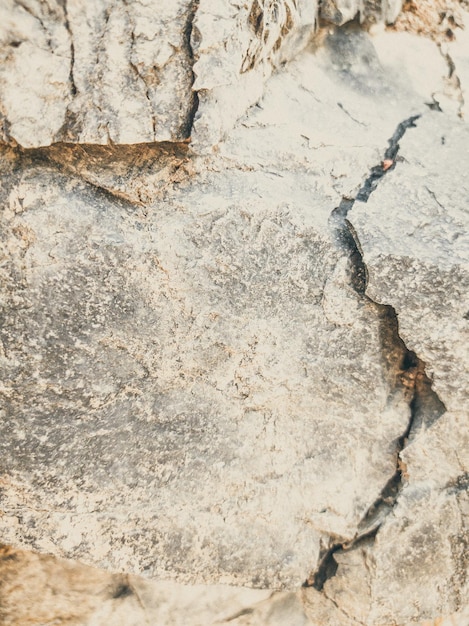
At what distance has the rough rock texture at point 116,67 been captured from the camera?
1.08 metres

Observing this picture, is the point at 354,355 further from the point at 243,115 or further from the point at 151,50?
the point at 151,50

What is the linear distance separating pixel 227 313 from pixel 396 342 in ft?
1.60

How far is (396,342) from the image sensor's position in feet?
4.62

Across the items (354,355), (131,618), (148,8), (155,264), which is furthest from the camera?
(131,618)

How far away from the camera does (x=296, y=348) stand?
1.36m

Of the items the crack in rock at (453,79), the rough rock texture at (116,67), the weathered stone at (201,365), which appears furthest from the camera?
the crack in rock at (453,79)

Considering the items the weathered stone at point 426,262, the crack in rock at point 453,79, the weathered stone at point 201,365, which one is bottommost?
the weathered stone at point 201,365

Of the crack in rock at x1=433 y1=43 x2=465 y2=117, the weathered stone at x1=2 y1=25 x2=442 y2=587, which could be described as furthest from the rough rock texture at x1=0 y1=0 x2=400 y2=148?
the crack in rock at x1=433 y1=43 x2=465 y2=117

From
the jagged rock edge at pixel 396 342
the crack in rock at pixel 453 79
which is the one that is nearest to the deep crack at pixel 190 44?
the jagged rock edge at pixel 396 342

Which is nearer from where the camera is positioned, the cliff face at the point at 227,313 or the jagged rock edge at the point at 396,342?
the cliff face at the point at 227,313

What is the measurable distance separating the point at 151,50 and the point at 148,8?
9 cm

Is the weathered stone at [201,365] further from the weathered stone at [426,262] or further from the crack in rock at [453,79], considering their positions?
the crack in rock at [453,79]

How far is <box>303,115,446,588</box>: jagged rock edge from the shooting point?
4.33 ft

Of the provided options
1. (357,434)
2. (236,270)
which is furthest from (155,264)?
(357,434)
